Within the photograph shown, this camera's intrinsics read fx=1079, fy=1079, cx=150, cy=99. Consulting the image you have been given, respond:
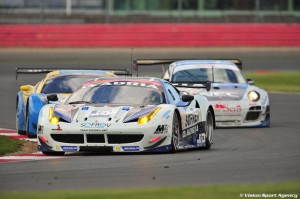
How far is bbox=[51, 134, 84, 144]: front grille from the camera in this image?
13480 mm

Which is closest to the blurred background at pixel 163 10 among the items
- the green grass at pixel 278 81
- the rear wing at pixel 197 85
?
the green grass at pixel 278 81

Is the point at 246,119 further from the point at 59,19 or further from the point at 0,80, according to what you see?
the point at 59,19

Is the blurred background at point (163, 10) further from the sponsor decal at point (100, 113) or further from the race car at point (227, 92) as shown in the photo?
the sponsor decal at point (100, 113)

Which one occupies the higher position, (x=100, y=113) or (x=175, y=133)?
(x=100, y=113)

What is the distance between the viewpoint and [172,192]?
9.10 m

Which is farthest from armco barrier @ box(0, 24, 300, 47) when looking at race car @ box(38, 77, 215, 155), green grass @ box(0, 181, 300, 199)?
green grass @ box(0, 181, 300, 199)

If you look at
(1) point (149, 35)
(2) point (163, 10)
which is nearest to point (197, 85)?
(1) point (149, 35)

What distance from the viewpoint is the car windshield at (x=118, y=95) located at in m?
14.3

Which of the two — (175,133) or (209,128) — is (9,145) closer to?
(175,133)

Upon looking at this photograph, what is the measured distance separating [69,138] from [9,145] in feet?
5.40

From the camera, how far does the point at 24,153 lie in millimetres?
14383

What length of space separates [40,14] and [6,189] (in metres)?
34.9

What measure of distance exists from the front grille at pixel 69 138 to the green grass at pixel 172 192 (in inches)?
162

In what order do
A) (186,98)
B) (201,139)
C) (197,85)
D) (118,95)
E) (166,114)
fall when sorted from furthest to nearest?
(197,85) < (201,139) < (186,98) < (118,95) < (166,114)
